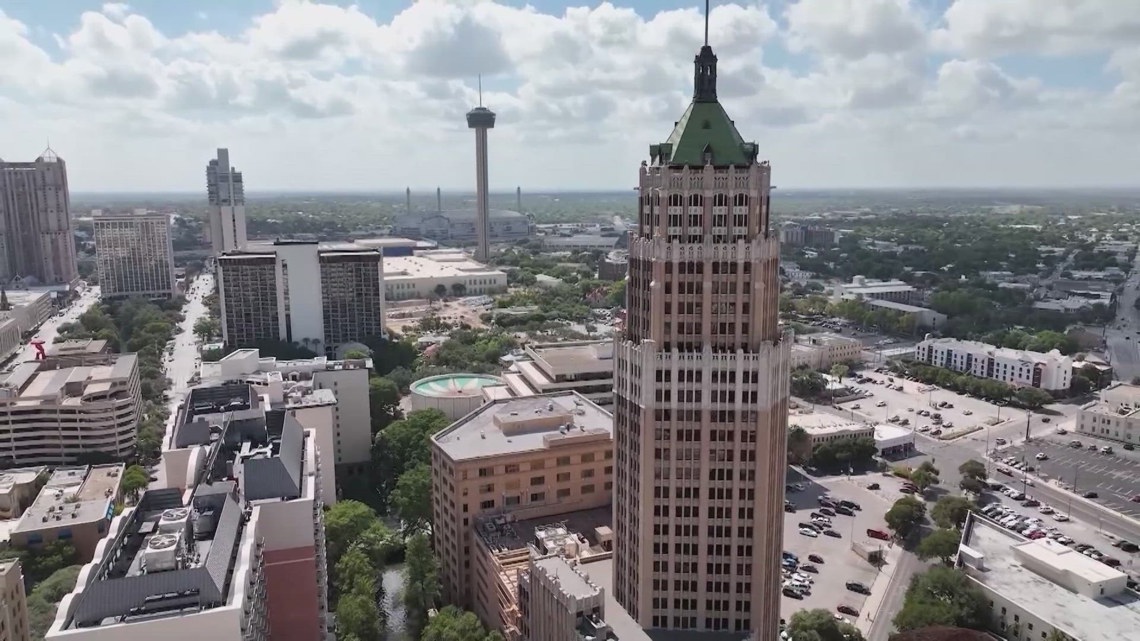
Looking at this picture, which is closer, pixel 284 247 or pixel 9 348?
pixel 284 247

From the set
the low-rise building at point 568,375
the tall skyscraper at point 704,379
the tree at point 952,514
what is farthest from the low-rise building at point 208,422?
the tree at point 952,514

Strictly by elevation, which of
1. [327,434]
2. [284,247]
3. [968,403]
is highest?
[284,247]

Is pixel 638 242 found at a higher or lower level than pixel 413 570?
higher

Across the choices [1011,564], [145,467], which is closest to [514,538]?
[1011,564]

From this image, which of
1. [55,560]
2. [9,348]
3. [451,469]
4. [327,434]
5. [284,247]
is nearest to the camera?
[451,469]

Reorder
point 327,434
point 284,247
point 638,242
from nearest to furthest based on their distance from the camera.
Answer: point 638,242
point 327,434
point 284,247

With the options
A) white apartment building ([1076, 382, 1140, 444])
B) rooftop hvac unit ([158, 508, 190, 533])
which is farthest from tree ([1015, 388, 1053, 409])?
rooftop hvac unit ([158, 508, 190, 533])

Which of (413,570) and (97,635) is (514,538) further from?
(97,635)
